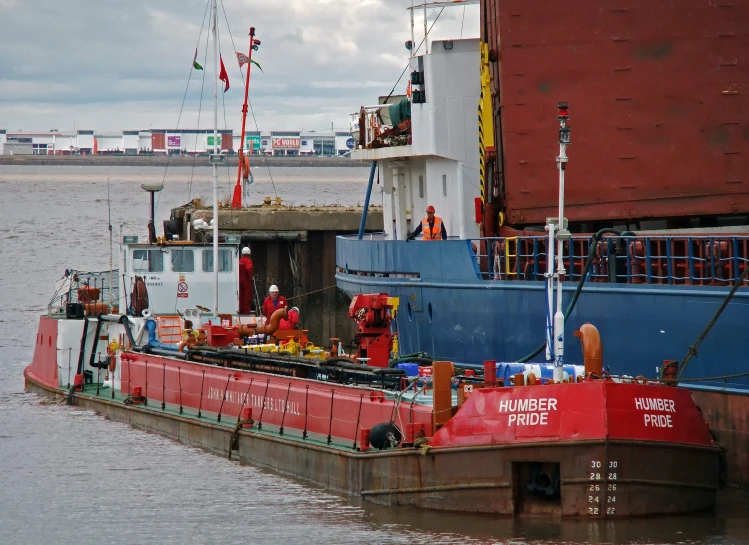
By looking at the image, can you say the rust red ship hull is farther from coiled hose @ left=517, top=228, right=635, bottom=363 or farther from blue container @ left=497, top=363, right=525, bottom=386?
blue container @ left=497, top=363, right=525, bottom=386

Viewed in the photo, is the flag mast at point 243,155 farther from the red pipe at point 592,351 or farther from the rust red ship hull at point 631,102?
the red pipe at point 592,351

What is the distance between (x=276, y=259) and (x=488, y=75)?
413 inches

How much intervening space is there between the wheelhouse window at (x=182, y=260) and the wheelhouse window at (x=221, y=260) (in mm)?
258

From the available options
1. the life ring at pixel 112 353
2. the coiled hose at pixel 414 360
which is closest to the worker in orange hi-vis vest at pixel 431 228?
the coiled hose at pixel 414 360

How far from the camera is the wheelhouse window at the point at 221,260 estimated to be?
1065 inches

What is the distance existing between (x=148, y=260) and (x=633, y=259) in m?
10.7

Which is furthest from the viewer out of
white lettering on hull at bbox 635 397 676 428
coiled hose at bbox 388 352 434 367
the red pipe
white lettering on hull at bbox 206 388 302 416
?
white lettering on hull at bbox 206 388 302 416

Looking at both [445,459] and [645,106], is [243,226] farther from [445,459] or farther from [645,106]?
[445,459]

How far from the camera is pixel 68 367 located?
93.9 ft

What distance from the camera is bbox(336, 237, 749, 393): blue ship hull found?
18391 millimetres

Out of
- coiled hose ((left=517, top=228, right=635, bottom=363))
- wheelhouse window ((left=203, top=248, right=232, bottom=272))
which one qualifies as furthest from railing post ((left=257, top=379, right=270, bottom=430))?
wheelhouse window ((left=203, top=248, right=232, bottom=272))

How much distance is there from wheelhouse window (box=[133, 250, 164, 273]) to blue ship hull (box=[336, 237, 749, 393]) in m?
4.06

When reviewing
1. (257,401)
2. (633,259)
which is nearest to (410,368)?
(257,401)

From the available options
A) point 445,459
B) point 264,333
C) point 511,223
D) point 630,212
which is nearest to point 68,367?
point 264,333
